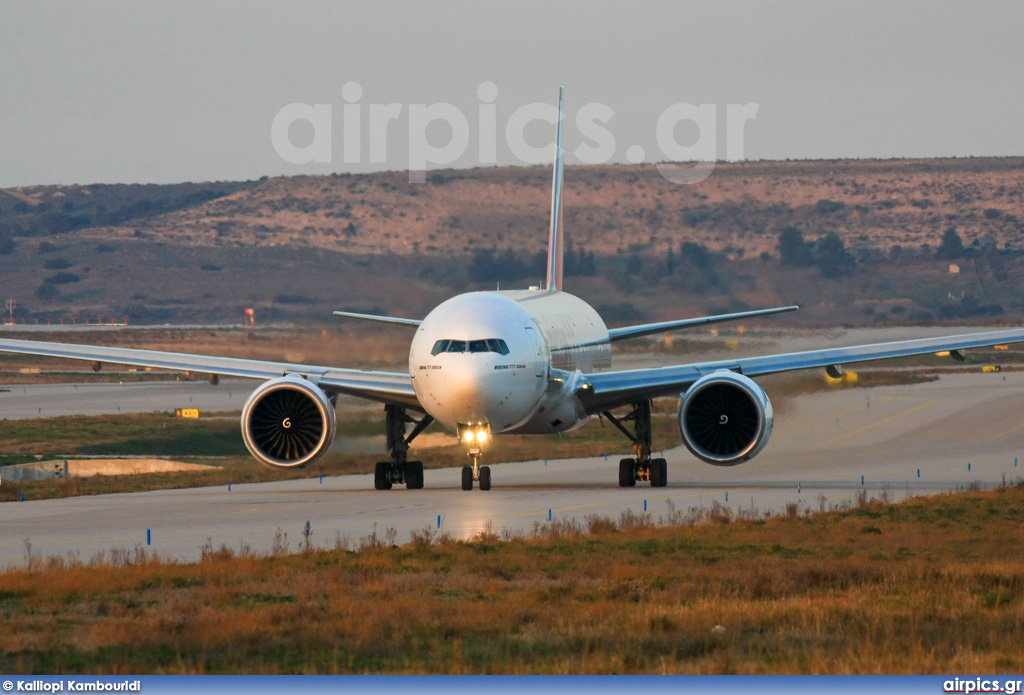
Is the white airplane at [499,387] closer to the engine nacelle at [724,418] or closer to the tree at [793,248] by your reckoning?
the engine nacelle at [724,418]

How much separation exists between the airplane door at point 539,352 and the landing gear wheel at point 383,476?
5.50 m

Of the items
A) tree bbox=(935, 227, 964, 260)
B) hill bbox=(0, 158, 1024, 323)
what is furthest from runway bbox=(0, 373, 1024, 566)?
tree bbox=(935, 227, 964, 260)

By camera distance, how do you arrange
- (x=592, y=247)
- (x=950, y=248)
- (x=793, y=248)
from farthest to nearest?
(x=950, y=248), (x=793, y=248), (x=592, y=247)

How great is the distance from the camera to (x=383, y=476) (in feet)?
133

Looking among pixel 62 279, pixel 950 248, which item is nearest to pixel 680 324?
pixel 950 248

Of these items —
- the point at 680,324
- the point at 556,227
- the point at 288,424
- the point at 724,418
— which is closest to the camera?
the point at 724,418

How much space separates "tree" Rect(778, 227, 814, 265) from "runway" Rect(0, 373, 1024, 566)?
28283mm

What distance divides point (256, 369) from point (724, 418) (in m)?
11.9

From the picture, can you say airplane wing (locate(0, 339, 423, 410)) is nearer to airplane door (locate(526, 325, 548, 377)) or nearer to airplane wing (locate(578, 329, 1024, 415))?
airplane door (locate(526, 325, 548, 377))

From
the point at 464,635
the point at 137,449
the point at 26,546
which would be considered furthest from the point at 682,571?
the point at 137,449

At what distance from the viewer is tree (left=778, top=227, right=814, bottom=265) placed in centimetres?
8969

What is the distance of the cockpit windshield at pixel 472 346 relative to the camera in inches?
1394

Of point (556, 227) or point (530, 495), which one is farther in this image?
point (556, 227)

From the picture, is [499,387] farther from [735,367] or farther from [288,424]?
[735,367]
